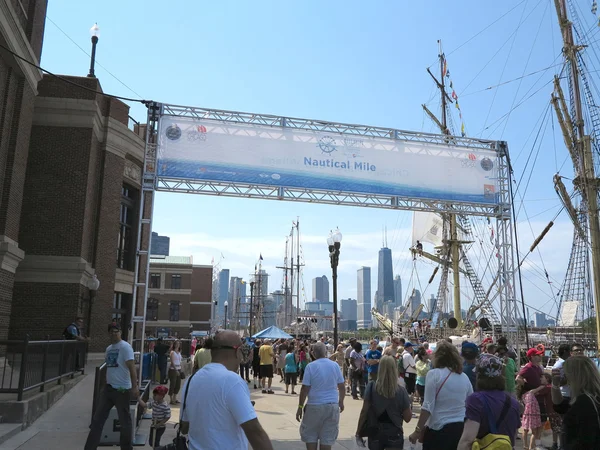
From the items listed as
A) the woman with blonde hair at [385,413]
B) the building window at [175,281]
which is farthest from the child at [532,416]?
the building window at [175,281]

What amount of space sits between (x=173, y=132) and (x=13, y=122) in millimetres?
5634

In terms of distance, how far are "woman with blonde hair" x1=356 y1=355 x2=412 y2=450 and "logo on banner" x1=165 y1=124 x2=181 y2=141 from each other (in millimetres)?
10485

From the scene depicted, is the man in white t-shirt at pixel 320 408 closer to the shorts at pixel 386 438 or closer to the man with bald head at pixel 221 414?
the shorts at pixel 386 438

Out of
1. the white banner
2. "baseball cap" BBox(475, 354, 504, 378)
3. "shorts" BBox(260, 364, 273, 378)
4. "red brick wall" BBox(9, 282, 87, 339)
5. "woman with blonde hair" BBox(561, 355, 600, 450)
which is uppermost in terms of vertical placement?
the white banner

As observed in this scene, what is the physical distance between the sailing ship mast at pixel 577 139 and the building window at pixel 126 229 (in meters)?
23.9

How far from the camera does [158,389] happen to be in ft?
26.6

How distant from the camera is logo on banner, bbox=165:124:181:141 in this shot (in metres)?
14.6

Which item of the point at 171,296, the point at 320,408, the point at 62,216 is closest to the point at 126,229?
the point at 62,216

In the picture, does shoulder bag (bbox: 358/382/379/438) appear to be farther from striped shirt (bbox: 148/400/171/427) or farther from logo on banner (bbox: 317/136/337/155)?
logo on banner (bbox: 317/136/337/155)

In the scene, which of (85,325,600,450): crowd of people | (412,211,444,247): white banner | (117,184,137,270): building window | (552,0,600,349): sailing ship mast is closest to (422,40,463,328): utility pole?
(412,211,444,247): white banner

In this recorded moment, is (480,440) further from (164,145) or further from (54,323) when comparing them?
(54,323)

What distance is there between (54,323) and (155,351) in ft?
19.0

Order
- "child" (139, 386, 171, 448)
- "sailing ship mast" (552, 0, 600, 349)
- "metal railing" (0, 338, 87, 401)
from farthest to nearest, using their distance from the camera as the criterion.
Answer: "sailing ship mast" (552, 0, 600, 349) < "metal railing" (0, 338, 87, 401) < "child" (139, 386, 171, 448)

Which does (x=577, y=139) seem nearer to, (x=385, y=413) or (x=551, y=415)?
(x=551, y=415)
